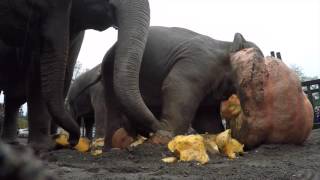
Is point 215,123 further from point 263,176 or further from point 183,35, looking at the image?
point 263,176

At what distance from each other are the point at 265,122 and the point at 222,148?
532 millimetres

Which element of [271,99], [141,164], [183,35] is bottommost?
[141,164]

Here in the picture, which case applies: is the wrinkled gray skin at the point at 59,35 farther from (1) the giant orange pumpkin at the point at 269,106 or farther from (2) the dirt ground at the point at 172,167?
(1) the giant orange pumpkin at the point at 269,106

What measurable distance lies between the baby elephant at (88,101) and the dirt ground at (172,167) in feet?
10.7

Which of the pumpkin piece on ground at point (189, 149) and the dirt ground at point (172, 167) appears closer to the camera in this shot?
the dirt ground at point (172, 167)

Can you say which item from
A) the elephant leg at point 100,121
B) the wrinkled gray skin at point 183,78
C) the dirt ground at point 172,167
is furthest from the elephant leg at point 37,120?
the elephant leg at point 100,121

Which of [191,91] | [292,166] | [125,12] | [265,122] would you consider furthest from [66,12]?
[292,166]

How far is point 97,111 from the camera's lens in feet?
23.7

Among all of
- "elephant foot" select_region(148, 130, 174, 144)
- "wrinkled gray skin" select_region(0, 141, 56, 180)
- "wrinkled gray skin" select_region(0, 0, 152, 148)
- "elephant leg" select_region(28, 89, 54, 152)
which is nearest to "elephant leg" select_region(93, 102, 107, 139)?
"elephant leg" select_region(28, 89, 54, 152)

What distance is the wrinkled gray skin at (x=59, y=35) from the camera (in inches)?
129

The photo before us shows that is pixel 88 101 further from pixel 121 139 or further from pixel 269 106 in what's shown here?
pixel 269 106

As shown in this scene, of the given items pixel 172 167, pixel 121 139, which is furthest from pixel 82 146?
pixel 172 167

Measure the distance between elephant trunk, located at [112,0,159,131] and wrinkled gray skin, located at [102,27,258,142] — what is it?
6.3 inches

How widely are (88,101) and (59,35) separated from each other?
578 centimetres
